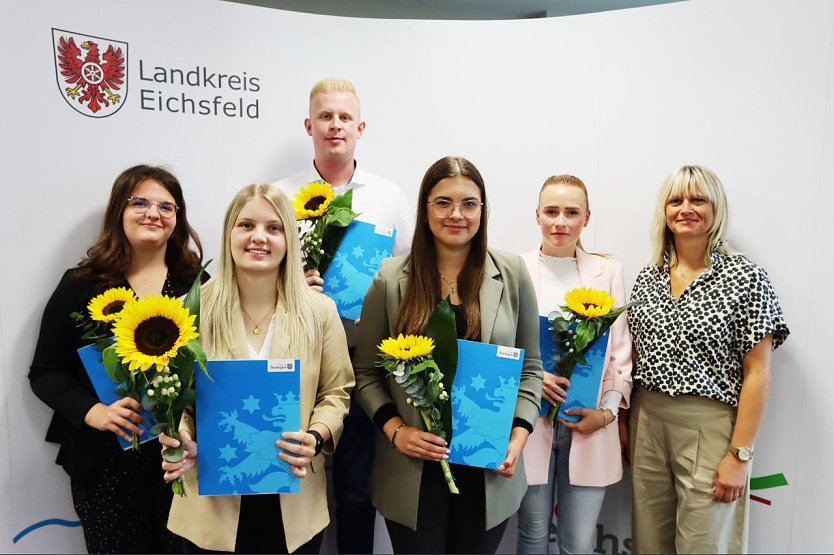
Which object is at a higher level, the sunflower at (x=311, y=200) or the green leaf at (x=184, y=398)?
the sunflower at (x=311, y=200)

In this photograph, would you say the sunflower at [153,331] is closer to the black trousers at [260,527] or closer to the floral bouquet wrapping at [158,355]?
the floral bouquet wrapping at [158,355]

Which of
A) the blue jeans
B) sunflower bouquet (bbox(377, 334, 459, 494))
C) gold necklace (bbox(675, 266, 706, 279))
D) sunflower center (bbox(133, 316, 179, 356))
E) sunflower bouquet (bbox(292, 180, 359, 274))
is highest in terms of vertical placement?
sunflower bouquet (bbox(292, 180, 359, 274))

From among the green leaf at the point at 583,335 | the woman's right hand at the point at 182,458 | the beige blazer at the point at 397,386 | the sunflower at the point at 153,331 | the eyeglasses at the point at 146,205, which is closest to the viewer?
the sunflower at the point at 153,331

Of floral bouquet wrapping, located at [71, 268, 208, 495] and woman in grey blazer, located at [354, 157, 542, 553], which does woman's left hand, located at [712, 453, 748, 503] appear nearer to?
woman in grey blazer, located at [354, 157, 542, 553]

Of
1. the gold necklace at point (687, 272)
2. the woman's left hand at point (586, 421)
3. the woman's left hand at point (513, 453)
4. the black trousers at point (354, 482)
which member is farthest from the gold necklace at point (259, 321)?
the gold necklace at point (687, 272)

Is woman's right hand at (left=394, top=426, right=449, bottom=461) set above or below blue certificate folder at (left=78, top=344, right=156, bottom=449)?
below

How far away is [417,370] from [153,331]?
0.78m

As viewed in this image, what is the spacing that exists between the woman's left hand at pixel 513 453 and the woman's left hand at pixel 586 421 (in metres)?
0.49

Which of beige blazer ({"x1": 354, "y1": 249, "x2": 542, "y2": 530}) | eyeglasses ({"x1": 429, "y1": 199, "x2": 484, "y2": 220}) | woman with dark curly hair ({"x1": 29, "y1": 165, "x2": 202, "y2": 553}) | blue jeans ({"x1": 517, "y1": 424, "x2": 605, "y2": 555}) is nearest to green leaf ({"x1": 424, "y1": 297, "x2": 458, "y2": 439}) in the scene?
beige blazer ({"x1": 354, "y1": 249, "x2": 542, "y2": 530})

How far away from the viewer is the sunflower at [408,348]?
5.32 feet

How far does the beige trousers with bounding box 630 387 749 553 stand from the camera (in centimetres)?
238

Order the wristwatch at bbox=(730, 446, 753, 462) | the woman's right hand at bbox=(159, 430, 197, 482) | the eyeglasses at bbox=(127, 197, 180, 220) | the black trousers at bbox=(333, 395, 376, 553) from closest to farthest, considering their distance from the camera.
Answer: the woman's right hand at bbox=(159, 430, 197, 482)
the eyeglasses at bbox=(127, 197, 180, 220)
the wristwatch at bbox=(730, 446, 753, 462)
the black trousers at bbox=(333, 395, 376, 553)

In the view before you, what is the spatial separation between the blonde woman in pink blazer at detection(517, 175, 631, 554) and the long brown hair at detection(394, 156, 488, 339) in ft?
2.21

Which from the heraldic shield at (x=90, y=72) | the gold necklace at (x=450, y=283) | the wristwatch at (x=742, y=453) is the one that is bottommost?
the wristwatch at (x=742, y=453)
